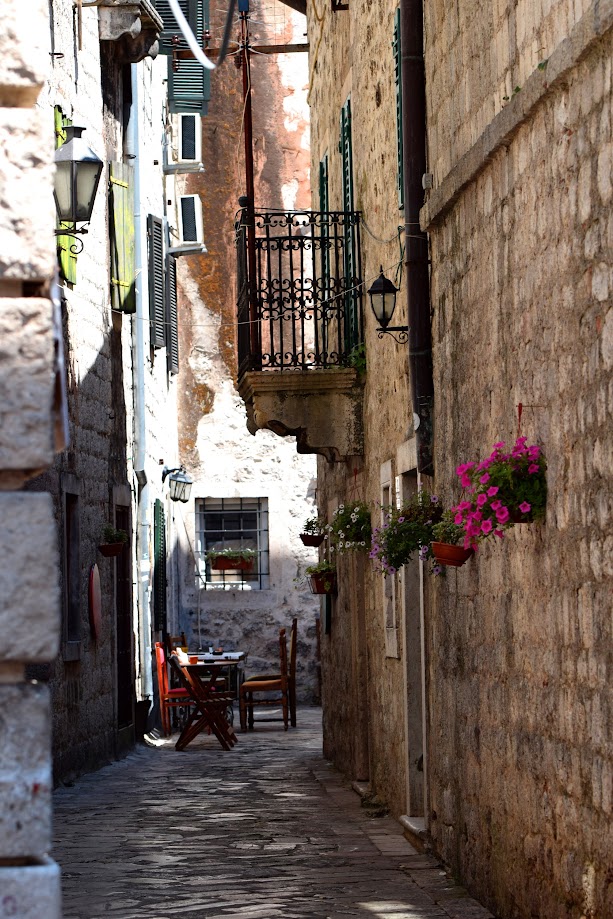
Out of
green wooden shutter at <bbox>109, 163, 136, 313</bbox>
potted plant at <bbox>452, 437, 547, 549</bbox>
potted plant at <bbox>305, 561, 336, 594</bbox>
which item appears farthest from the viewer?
green wooden shutter at <bbox>109, 163, 136, 313</bbox>

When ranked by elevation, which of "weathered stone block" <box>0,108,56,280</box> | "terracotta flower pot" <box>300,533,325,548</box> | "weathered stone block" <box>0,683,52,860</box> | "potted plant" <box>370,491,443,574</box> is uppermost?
"weathered stone block" <box>0,108,56,280</box>

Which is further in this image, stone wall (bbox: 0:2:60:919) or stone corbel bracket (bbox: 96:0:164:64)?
stone corbel bracket (bbox: 96:0:164:64)

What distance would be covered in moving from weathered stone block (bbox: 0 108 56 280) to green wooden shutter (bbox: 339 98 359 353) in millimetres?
9396

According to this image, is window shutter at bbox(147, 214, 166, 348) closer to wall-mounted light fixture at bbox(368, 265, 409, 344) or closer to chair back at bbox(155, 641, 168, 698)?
chair back at bbox(155, 641, 168, 698)

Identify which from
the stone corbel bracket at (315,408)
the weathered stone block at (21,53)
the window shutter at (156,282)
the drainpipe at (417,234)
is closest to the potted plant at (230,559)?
the window shutter at (156,282)

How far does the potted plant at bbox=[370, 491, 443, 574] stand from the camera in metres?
8.81

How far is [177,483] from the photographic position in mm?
21391

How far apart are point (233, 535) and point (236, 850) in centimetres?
1447

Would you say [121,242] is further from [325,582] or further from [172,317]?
[172,317]

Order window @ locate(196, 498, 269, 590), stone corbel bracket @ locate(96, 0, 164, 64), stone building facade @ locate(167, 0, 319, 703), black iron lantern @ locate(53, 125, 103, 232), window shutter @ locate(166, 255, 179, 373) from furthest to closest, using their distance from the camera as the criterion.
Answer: window @ locate(196, 498, 269, 590) < stone building facade @ locate(167, 0, 319, 703) < window shutter @ locate(166, 255, 179, 373) < stone corbel bracket @ locate(96, 0, 164, 64) < black iron lantern @ locate(53, 125, 103, 232)

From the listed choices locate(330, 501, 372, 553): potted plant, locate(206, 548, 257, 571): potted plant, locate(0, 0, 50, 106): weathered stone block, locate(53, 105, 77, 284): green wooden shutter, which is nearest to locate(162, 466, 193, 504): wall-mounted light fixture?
locate(206, 548, 257, 571): potted plant

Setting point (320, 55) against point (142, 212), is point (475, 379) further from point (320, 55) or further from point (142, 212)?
point (142, 212)

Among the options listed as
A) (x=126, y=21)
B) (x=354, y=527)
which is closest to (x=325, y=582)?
(x=354, y=527)

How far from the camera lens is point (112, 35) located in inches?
658
